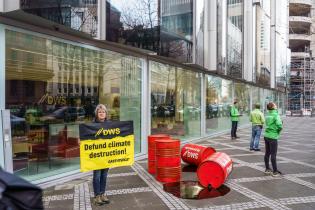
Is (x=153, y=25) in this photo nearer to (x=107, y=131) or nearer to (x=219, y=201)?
(x=107, y=131)

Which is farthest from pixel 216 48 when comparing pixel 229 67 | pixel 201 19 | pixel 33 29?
pixel 33 29

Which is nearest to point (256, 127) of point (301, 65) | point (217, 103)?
point (217, 103)

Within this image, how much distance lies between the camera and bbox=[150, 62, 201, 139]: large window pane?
44.2 feet

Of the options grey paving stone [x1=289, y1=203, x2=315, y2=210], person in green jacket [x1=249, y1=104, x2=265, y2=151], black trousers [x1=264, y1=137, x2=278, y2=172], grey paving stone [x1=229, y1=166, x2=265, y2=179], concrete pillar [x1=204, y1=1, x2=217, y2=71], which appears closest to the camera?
grey paving stone [x1=289, y1=203, x2=315, y2=210]

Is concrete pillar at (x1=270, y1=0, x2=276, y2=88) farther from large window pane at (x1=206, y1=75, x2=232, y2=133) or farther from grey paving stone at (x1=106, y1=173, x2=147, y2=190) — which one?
grey paving stone at (x1=106, y1=173, x2=147, y2=190)

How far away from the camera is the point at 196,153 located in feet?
32.2

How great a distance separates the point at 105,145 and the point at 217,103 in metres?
15.0

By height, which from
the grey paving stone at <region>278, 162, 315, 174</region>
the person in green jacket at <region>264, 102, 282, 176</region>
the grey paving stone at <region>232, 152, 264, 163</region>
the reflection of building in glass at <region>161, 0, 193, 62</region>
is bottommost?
the grey paving stone at <region>278, 162, 315, 174</region>

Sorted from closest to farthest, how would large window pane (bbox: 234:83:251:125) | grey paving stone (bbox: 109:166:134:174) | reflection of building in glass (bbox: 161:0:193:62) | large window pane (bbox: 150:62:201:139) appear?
grey paving stone (bbox: 109:166:134:174), reflection of building in glass (bbox: 161:0:193:62), large window pane (bbox: 150:62:201:139), large window pane (bbox: 234:83:251:125)

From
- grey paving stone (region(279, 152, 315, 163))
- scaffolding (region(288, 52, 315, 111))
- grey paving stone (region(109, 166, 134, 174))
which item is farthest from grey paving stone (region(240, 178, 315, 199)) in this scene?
scaffolding (region(288, 52, 315, 111))

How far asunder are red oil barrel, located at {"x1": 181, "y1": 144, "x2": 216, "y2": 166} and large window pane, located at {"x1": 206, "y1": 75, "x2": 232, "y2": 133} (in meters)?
9.13

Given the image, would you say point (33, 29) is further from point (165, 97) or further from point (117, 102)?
point (165, 97)

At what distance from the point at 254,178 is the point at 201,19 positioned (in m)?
10.3

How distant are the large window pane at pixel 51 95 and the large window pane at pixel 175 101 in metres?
2.66
